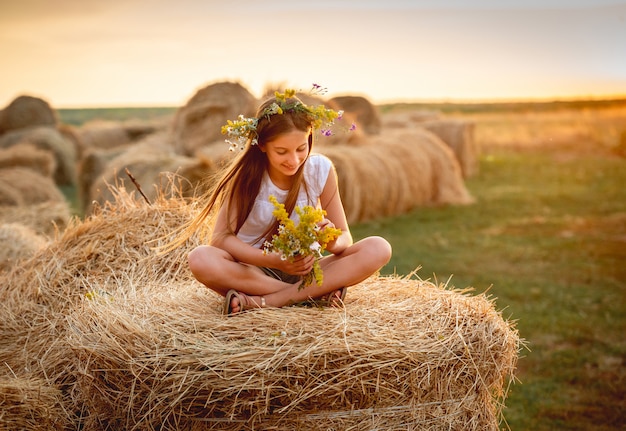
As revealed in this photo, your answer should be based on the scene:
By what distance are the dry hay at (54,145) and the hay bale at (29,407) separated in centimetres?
1340

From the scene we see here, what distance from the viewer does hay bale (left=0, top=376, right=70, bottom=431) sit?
3205 millimetres

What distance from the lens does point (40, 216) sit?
25.1 feet

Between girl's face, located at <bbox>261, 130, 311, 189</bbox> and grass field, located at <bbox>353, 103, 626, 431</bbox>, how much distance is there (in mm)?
1975

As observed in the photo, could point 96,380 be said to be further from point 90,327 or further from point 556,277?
point 556,277

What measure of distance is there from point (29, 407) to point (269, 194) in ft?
4.69

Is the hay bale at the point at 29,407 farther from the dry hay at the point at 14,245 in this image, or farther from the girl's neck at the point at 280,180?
the dry hay at the point at 14,245

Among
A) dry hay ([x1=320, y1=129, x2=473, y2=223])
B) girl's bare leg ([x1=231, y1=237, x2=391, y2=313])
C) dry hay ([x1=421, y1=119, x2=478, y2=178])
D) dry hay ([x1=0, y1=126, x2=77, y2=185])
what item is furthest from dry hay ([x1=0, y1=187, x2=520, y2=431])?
dry hay ([x1=0, y1=126, x2=77, y2=185])

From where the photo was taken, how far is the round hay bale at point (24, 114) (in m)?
18.1

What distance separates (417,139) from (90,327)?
9826 mm

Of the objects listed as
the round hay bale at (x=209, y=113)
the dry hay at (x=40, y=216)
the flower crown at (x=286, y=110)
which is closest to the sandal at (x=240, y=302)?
the flower crown at (x=286, y=110)

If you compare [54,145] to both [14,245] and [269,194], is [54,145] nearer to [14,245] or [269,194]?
[14,245]

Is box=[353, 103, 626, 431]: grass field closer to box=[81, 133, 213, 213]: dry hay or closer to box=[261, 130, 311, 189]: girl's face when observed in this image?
box=[261, 130, 311, 189]: girl's face

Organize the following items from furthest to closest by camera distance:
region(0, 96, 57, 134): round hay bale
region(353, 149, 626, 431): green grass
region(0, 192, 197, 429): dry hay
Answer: region(0, 96, 57, 134): round hay bale, region(353, 149, 626, 431): green grass, region(0, 192, 197, 429): dry hay

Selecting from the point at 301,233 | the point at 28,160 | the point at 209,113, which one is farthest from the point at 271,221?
the point at 28,160
